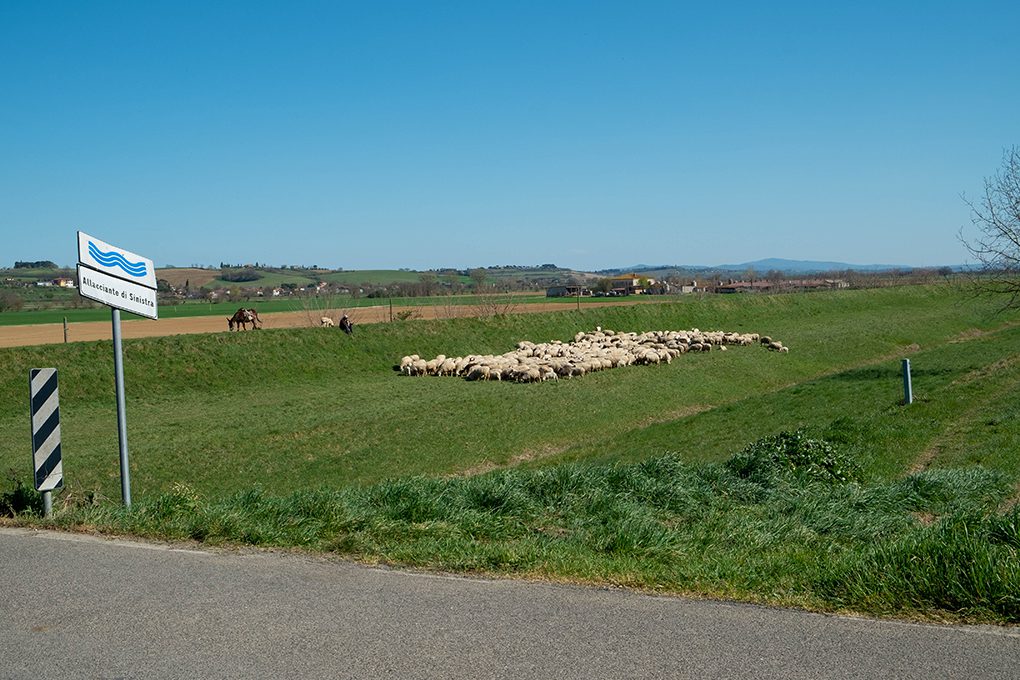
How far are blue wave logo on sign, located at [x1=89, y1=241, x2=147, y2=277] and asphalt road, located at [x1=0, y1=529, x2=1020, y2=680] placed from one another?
3909mm

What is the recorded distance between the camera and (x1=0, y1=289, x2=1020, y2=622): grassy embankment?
7.07 metres

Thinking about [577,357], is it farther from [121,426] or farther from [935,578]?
[935,578]

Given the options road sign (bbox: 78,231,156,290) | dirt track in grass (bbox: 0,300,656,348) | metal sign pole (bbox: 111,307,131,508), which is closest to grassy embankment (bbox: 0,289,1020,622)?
metal sign pole (bbox: 111,307,131,508)

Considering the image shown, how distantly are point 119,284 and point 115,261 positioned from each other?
258mm

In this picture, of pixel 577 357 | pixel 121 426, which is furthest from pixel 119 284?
pixel 577 357

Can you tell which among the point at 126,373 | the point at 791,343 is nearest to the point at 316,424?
the point at 126,373

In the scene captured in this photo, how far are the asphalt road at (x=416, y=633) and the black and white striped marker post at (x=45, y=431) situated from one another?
2329 mm

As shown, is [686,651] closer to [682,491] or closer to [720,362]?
[682,491]

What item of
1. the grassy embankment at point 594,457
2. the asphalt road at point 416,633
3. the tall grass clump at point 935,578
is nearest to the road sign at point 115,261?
the grassy embankment at point 594,457

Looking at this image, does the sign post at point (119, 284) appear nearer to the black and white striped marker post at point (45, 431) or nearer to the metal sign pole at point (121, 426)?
the metal sign pole at point (121, 426)

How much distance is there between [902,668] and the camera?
5121 mm

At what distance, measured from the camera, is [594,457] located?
23.1 meters

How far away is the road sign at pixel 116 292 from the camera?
982cm

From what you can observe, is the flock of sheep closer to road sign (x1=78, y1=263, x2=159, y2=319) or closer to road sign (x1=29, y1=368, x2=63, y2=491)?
road sign (x1=78, y1=263, x2=159, y2=319)
